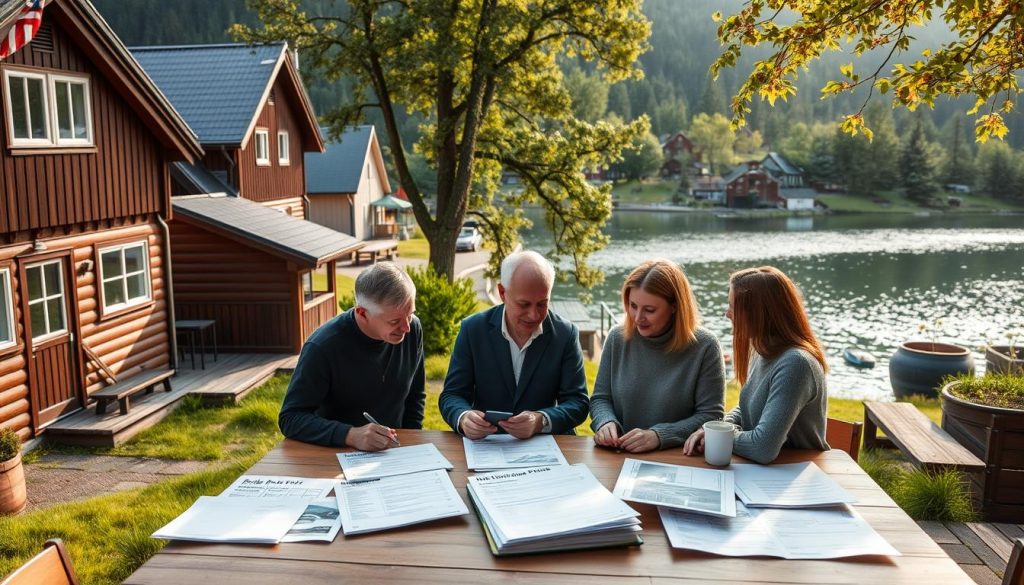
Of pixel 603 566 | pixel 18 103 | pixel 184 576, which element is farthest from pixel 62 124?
pixel 603 566

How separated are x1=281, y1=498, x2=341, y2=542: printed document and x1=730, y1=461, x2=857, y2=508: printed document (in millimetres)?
1265

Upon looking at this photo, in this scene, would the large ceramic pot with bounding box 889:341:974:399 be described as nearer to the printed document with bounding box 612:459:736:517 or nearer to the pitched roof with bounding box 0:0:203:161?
the printed document with bounding box 612:459:736:517

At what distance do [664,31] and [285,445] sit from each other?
17045 cm

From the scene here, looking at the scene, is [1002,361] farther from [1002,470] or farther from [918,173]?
[918,173]

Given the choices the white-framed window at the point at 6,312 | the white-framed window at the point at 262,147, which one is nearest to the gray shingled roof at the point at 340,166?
the white-framed window at the point at 262,147

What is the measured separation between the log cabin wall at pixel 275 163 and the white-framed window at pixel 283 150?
97 mm

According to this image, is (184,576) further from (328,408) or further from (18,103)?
(18,103)

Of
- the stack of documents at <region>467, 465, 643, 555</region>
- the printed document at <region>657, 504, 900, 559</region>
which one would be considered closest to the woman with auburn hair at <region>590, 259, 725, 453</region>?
the stack of documents at <region>467, 465, 643, 555</region>

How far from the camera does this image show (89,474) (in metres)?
7.79

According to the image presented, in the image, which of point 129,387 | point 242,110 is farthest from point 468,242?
point 129,387

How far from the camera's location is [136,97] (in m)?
9.91

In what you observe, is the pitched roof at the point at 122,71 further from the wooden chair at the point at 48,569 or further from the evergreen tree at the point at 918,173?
the evergreen tree at the point at 918,173

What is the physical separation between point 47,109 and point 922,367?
1130 cm

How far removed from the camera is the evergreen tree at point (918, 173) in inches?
2990
